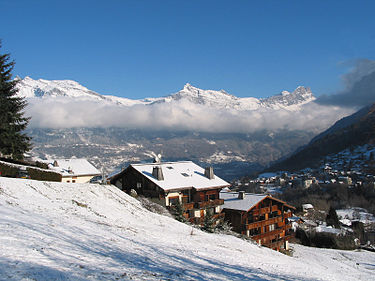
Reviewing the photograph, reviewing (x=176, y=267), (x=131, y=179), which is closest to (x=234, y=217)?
(x=131, y=179)

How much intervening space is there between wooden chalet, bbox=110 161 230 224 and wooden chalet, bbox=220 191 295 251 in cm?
286

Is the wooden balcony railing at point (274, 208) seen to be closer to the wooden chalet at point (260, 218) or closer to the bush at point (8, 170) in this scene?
the wooden chalet at point (260, 218)

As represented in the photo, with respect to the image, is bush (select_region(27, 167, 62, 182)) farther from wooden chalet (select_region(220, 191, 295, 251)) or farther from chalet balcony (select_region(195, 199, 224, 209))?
wooden chalet (select_region(220, 191, 295, 251))

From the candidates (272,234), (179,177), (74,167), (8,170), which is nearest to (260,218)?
(272,234)

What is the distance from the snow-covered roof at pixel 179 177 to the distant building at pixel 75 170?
2711cm

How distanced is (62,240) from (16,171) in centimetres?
1760

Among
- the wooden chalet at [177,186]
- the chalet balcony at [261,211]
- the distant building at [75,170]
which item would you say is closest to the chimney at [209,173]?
the wooden chalet at [177,186]

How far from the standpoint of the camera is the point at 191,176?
4906 centimetres

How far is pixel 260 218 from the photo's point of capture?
2016 inches

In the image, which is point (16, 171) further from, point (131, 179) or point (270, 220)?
→ point (270, 220)

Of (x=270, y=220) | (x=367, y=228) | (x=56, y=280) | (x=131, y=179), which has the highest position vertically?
(x=131, y=179)

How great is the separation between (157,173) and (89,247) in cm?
3224

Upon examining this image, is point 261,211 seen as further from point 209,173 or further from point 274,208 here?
point 209,173

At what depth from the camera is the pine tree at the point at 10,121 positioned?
122 feet
